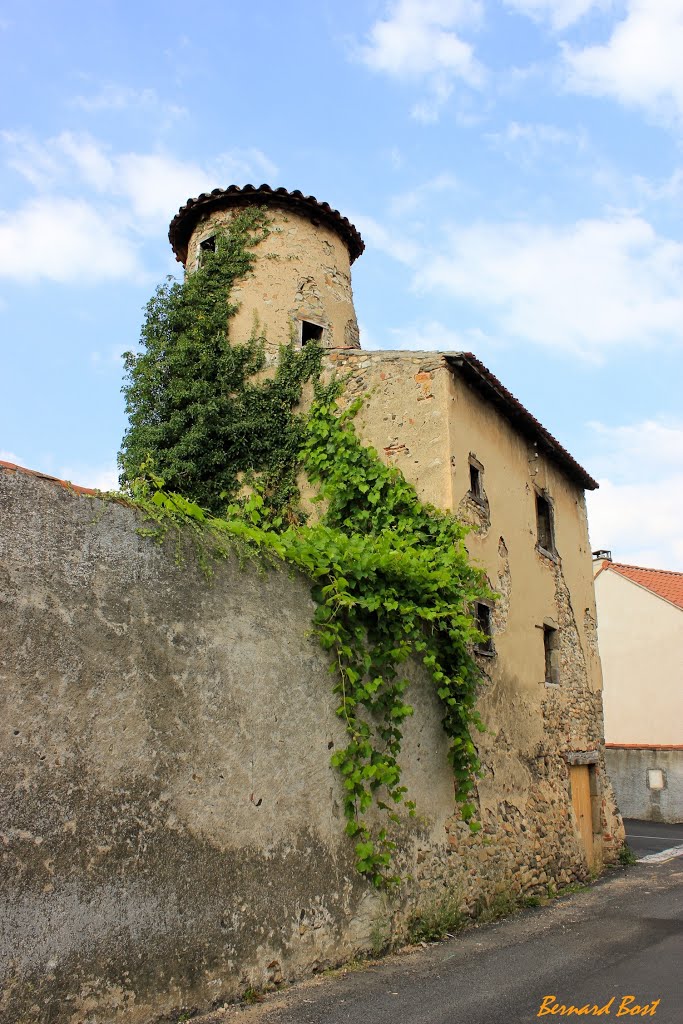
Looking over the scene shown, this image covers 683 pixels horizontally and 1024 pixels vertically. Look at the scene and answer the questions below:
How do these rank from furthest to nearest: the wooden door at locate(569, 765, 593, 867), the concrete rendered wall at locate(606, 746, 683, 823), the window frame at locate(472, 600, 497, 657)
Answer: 1. the concrete rendered wall at locate(606, 746, 683, 823)
2. the wooden door at locate(569, 765, 593, 867)
3. the window frame at locate(472, 600, 497, 657)

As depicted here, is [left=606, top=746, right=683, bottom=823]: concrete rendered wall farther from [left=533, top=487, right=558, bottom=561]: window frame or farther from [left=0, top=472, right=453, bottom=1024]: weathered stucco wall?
[left=0, top=472, right=453, bottom=1024]: weathered stucco wall

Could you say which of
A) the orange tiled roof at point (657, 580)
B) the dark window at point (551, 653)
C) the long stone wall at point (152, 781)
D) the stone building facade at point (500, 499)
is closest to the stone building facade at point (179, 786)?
the long stone wall at point (152, 781)

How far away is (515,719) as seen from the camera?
30.3 ft

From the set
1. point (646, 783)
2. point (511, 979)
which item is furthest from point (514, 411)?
point (646, 783)

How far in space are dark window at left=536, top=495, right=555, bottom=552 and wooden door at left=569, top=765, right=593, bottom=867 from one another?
3248 millimetres

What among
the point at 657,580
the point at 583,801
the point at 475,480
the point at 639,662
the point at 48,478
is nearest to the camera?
the point at 48,478

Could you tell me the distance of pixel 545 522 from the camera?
11.9m

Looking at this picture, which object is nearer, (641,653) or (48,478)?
(48,478)

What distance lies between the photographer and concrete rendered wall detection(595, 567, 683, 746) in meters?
21.0

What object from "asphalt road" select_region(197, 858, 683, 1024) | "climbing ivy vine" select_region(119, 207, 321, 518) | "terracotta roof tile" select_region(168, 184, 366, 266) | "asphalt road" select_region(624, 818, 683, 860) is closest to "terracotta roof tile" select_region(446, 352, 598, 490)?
"climbing ivy vine" select_region(119, 207, 321, 518)

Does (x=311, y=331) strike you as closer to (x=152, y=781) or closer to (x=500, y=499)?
(x=500, y=499)

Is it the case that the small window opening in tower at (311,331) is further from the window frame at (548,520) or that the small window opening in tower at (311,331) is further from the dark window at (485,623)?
the dark window at (485,623)

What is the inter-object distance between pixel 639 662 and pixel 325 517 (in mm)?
15967

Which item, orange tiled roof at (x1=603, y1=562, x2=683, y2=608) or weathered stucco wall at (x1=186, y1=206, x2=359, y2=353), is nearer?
weathered stucco wall at (x1=186, y1=206, x2=359, y2=353)
